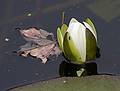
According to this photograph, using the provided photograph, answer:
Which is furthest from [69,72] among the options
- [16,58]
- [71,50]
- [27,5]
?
[27,5]

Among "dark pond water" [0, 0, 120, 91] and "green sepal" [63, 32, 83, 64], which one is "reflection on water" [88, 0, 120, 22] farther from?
"green sepal" [63, 32, 83, 64]

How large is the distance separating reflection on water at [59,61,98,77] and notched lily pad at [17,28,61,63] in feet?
0.25

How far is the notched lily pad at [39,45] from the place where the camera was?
1501 mm

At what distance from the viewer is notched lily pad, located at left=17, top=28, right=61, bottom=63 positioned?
4.92ft

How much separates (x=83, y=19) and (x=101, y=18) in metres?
0.09

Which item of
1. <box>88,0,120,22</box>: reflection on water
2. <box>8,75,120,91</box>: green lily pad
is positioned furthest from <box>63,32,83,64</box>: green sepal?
<box>88,0,120,22</box>: reflection on water

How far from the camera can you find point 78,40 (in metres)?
1.39

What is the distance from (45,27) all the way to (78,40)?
10.6 inches

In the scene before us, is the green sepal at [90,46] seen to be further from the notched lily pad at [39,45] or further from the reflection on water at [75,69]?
the notched lily pad at [39,45]

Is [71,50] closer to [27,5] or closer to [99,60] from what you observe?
[99,60]

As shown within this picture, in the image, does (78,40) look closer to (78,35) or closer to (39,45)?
(78,35)

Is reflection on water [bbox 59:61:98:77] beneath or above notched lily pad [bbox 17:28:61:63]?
beneath

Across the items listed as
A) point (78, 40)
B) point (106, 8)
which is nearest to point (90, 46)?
point (78, 40)

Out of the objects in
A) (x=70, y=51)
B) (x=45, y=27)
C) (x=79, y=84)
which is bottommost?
(x=79, y=84)
